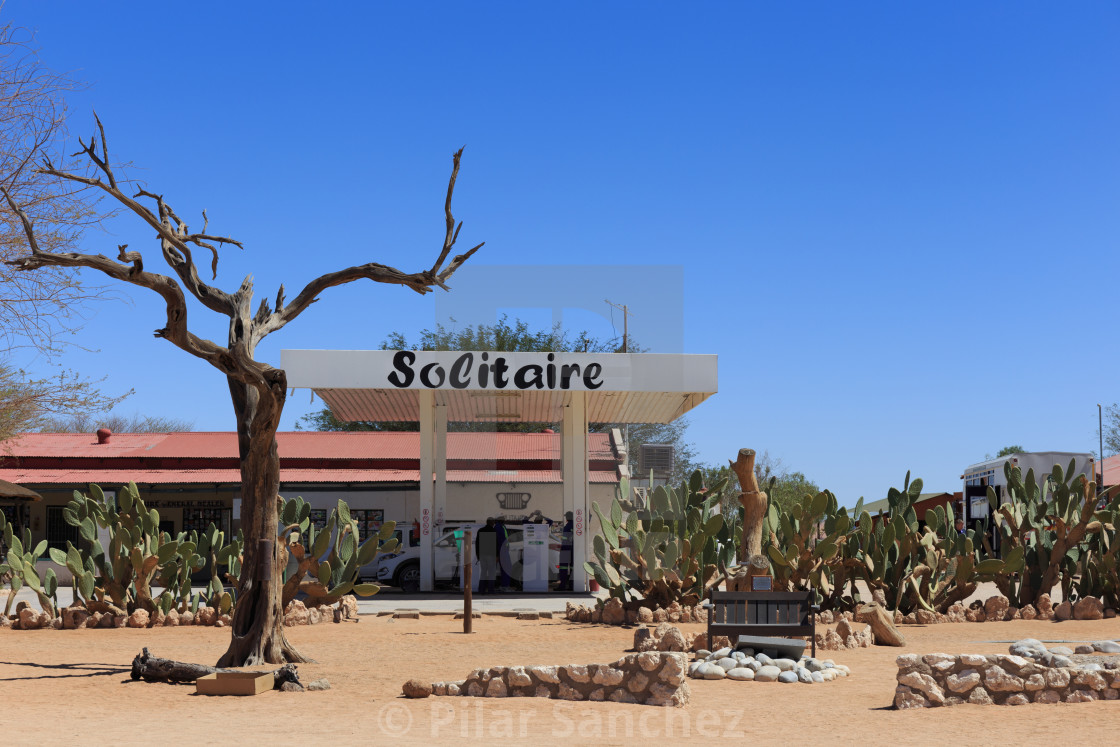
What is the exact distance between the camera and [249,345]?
970cm

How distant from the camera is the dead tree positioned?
943 cm

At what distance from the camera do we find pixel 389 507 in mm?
26812

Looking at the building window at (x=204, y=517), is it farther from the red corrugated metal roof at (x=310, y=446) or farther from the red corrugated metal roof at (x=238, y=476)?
the red corrugated metal roof at (x=310, y=446)

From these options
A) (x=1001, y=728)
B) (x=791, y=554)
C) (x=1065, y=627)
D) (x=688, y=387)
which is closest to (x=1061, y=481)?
(x=1065, y=627)

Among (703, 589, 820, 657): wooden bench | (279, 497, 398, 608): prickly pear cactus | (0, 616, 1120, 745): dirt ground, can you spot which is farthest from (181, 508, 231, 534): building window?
(703, 589, 820, 657): wooden bench

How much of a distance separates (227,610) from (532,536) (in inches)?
286

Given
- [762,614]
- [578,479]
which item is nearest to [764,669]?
[762,614]

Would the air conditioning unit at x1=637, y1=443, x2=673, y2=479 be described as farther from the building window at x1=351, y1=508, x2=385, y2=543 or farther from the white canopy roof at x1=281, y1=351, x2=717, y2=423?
the white canopy roof at x1=281, y1=351, x2=717, y2=423

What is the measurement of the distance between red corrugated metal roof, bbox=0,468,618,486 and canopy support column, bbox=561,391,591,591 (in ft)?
20.4

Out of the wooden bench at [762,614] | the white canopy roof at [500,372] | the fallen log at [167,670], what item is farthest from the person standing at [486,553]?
the fallen log at [167,670]

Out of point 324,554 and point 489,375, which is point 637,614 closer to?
point 324,554

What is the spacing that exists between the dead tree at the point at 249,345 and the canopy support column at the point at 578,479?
10.1 meters

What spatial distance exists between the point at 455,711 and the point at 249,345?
3.99 meters

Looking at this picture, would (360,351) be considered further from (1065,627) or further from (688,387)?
(1065,627)
